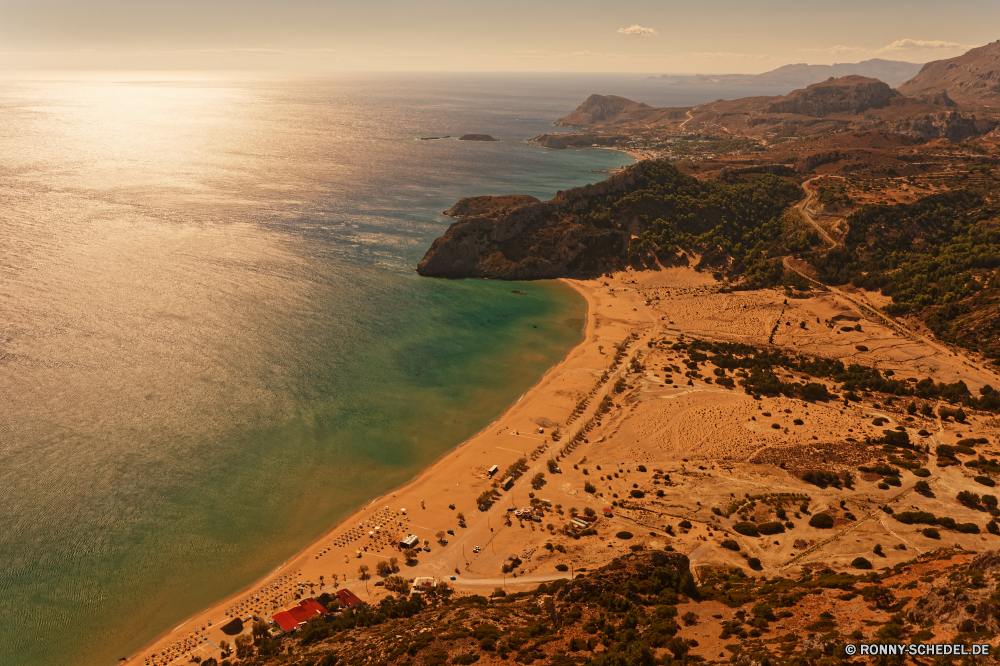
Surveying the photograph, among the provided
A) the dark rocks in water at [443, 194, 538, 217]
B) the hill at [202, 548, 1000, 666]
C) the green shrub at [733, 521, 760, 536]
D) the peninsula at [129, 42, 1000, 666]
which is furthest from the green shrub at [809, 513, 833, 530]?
the dark rocks in water at [443, 194, 538, 217]

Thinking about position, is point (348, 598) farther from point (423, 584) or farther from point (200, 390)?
point (200, 390)

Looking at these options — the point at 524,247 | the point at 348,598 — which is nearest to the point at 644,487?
the point at 348,598

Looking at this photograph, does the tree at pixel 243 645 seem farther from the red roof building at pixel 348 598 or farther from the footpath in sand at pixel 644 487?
the red roof building at pixel 348 598

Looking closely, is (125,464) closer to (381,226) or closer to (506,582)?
(506,582)

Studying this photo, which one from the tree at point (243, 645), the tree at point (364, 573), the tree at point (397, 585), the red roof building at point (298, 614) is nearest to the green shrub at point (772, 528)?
the tree at point (397, 585)

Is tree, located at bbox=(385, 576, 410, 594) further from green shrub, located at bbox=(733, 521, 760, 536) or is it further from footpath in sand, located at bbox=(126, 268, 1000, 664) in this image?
green shrub, located at bbox=(733, 521, 760, 536)
